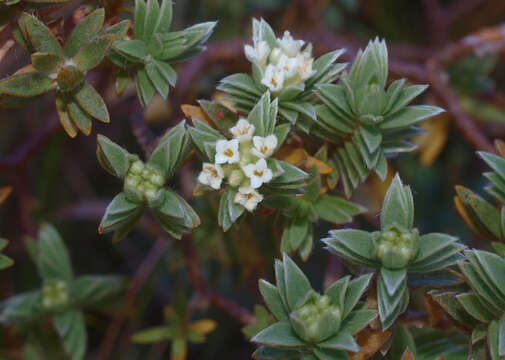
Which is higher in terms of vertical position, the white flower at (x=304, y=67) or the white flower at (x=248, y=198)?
the white flower at (x=304, y=67)

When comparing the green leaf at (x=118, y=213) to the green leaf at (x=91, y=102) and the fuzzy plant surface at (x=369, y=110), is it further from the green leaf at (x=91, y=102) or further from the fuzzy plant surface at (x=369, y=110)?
the fuzzy plant surface at (x=369, y=110)

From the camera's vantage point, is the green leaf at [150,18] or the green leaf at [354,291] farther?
the green leaf at [150,18]

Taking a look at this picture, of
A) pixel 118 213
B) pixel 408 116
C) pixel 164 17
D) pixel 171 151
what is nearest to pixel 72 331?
pixel 118 213

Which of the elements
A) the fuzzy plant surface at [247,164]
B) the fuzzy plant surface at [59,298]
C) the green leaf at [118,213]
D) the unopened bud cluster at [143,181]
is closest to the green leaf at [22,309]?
→ the fuzzy plant surface at [59,298]

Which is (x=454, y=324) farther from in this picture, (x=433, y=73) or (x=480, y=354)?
(x=433, y=73)

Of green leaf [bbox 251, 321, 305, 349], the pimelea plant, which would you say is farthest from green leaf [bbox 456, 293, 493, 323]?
green leaf [bbox 251, 321, 305, 349]

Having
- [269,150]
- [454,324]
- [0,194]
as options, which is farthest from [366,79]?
[0,194]
